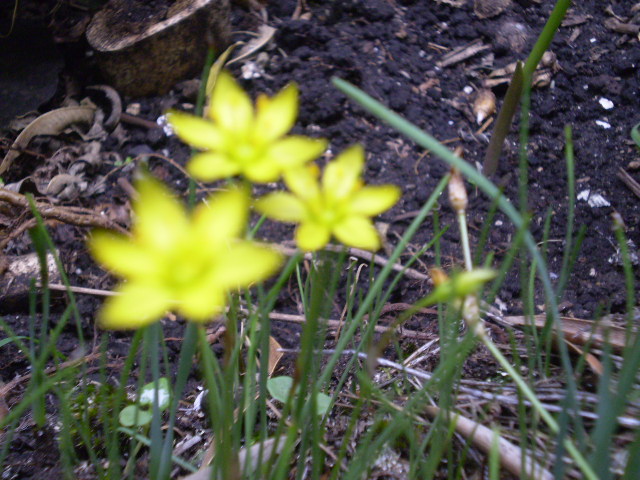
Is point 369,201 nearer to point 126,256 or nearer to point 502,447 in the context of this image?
point 126,256

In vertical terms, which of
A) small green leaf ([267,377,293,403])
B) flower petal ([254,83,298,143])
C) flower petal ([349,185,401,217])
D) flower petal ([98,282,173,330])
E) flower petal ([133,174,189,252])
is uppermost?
flower petal ([254,83,298,143])

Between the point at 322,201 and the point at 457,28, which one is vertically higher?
the point at 457,28

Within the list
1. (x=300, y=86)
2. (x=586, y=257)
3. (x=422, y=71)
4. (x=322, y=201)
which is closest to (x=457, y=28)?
(x=422, y=71)

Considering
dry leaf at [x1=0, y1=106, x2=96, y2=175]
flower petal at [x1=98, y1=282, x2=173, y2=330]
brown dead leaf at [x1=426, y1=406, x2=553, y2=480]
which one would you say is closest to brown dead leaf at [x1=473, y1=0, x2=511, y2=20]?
dry leaf at [x1=0, y1=106, x2=96, y2=175]

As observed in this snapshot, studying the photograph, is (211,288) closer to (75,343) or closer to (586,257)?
(75,343)

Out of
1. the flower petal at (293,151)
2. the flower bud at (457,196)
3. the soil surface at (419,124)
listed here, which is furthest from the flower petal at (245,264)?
the soil surface at (419,124)

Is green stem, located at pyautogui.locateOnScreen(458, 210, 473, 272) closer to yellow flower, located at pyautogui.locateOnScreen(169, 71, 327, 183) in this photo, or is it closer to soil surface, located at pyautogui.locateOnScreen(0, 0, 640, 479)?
yellow flower, located at pyautogui.locateOnScreen(169, 71, 327, 183)

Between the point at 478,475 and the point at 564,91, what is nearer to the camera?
the point at 478,475
